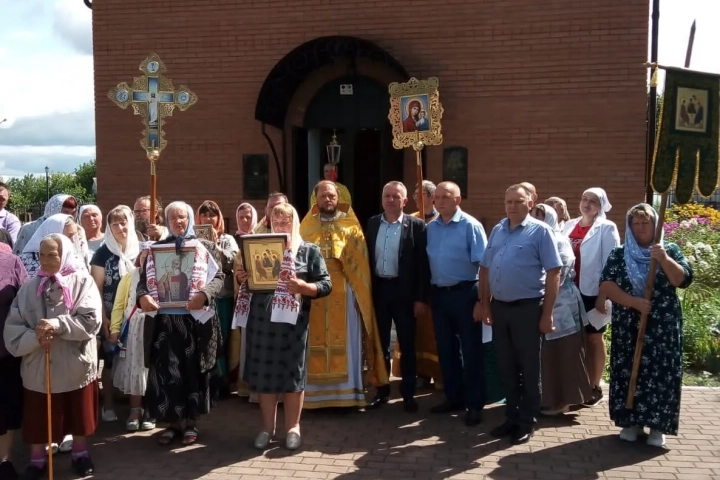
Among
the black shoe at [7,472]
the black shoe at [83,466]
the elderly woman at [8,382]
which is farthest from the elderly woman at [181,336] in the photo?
the black shoe at [7,472]

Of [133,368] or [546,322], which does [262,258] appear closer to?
[133,368]

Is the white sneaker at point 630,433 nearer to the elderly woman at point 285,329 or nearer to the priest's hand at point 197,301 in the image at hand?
the elderly woman at point 285,329

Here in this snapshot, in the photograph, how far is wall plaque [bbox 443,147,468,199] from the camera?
950 cm

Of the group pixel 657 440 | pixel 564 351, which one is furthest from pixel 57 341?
pixel 657 440

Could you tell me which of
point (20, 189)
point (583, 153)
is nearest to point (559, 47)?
→ point (583, 153)

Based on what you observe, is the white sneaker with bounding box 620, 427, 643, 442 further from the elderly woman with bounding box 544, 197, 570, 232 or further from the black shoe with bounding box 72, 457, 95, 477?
the black shoe with bounding box 72, 457, 95, 477

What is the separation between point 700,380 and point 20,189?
211 ft

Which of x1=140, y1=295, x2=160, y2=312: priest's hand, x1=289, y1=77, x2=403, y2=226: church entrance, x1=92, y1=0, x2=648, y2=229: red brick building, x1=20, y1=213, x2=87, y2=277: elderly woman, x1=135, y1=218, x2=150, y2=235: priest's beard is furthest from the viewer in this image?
x1=289, y1=77, x2=403, y2=226: church entrance

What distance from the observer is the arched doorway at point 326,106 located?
9.18 meters

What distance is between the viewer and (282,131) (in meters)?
9.90

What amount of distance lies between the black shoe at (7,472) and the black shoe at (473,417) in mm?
3323

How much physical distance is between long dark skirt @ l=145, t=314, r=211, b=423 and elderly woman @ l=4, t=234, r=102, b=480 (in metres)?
0.53

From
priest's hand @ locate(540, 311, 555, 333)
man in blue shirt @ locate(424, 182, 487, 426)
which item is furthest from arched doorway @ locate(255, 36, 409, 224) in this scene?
priest's hand @ locate(540, 311, 555, 333)

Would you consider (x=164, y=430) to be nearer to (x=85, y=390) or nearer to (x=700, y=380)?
(x=85, y=390)
